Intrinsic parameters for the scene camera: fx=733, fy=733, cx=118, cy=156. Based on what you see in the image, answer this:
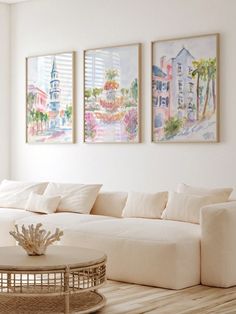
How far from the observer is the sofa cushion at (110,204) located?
7176 millimetres

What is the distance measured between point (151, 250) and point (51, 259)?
1.05 meters

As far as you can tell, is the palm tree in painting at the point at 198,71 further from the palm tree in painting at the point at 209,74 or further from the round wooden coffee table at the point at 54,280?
the round wooden coffee table at the point at 54,280

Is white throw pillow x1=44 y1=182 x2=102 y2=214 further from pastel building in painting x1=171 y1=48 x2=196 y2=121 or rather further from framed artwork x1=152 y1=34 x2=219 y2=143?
pastel building in painting x1=171 y1=48 x2=196 y2=121

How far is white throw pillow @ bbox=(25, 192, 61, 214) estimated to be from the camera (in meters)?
7.35

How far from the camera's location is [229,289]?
5.71 m

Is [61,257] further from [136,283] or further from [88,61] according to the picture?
[88,61]

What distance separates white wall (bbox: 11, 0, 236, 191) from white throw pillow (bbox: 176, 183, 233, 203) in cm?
31

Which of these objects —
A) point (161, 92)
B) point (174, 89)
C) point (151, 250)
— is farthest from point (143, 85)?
point (151, 250)

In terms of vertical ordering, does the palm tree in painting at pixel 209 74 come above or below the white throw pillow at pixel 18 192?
above

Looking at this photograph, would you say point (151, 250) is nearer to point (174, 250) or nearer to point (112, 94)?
point (174, 250)

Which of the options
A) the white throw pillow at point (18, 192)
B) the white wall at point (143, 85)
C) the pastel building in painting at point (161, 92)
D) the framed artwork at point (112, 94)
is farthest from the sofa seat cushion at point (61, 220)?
the pastel building in painting at point (161, 92)

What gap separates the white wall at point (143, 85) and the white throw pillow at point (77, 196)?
17.4 inches

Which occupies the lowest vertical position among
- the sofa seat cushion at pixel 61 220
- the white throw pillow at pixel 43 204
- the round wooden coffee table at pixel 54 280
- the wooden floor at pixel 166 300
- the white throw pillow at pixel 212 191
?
the wooden floor at pixel 166 300

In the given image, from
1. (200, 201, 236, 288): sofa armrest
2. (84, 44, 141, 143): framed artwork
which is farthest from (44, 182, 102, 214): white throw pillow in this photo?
(200, 201, 236, 288): sofa armrest
